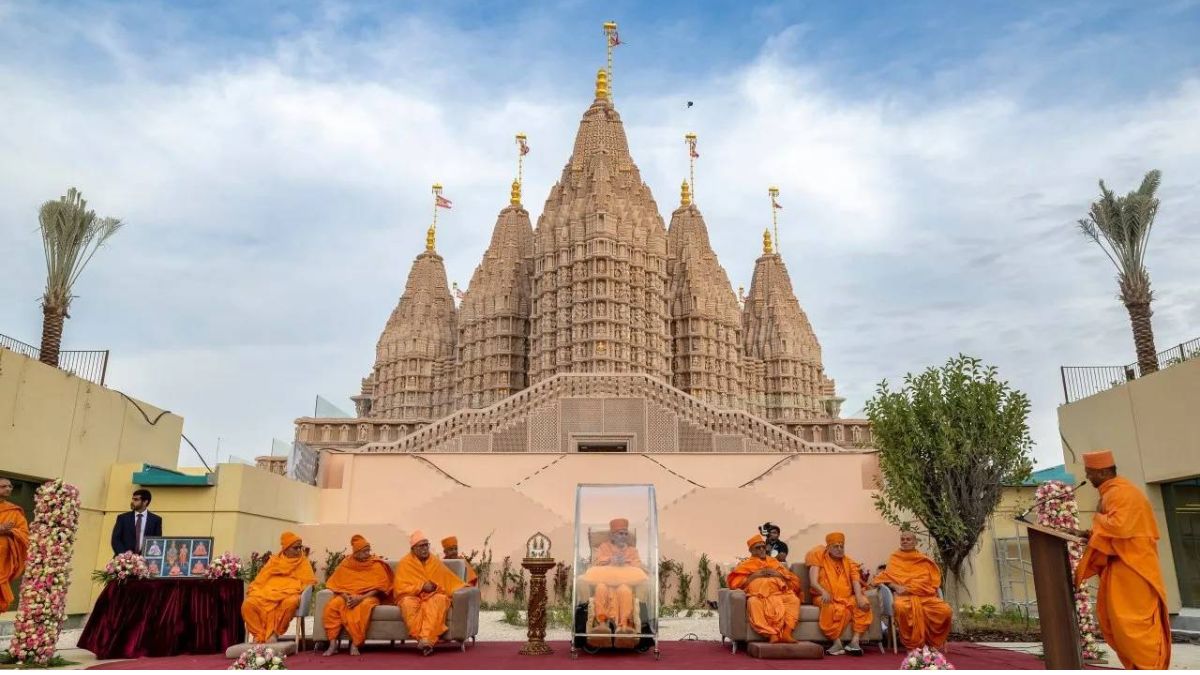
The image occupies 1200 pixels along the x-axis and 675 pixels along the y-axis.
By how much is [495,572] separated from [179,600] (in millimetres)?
9841

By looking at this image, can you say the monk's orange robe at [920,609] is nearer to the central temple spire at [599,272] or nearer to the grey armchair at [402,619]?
the grey armchair at [402,619]

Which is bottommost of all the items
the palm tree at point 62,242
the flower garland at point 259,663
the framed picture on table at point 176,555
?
the flower garland at point 259,663

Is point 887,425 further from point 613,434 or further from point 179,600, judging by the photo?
point 613,434

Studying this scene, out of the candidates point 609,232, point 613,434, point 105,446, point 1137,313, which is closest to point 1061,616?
point 1137,313

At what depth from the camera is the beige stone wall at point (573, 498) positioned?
19.4m

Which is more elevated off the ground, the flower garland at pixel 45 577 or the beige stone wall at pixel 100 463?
the beige stone wall at pixel 100 463

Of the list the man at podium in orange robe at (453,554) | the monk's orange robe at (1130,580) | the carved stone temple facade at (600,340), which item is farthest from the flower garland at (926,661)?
the carved stone temple facade at (600,340)

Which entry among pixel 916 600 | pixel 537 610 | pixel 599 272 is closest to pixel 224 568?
pixel 537 610

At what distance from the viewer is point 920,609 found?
865 cm

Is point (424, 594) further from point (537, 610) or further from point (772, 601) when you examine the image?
point (772, 601)

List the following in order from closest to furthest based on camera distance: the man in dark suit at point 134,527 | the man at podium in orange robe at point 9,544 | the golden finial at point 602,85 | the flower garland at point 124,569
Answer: the man at podium in orange robe at point 9,544 → the flower garland at point 124,569 → the man in dark suit at point 134,527 → the golden finial at point 602,85

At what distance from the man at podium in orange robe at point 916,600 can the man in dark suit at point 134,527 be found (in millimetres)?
8923

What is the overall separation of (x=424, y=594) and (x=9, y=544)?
4350 millimetres

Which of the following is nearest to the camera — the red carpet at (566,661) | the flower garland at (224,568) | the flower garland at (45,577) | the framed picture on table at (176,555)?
the red carpet at (566,661)
